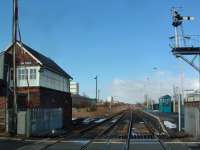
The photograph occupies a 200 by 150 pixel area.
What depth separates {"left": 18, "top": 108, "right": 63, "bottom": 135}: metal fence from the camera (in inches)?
1172

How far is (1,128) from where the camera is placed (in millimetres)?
33469

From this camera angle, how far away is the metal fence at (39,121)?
2978cm

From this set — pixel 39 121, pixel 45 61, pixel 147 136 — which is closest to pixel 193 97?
pixel 45 61

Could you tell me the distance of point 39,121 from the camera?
106ft

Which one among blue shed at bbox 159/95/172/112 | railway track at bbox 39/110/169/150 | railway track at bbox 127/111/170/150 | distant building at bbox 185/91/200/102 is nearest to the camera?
railway track at bbox 39/110/169/150

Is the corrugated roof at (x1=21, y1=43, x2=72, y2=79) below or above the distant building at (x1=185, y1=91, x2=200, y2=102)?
above

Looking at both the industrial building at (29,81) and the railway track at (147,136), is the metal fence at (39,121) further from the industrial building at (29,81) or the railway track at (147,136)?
the railway track at (147,136)

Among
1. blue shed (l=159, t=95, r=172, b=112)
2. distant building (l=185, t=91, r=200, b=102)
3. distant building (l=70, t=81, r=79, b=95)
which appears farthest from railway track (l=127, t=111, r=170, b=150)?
distant building (l=70, t=81, r=79, b=95)

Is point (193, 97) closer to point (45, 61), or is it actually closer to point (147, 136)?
point (45, 61)

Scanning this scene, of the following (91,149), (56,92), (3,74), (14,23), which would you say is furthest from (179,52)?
(56,92)

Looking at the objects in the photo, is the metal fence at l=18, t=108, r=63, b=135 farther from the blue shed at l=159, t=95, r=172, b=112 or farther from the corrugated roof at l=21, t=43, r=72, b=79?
the blue shed at l=159, t=95, r=172, b=112

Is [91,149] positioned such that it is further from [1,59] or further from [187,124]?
[1,59]

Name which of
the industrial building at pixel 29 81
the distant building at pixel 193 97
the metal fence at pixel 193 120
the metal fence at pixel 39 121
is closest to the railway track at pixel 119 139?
the metal fence at pixel 193 120

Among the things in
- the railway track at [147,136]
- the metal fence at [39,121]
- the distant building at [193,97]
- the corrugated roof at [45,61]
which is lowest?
the railway track at [147,136]
